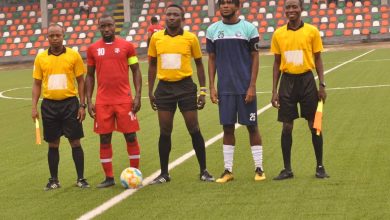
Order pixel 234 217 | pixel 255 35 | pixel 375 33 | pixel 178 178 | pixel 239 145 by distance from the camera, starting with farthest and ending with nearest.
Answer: pixel 375 33 → pixel 239 145 → pixel 178 178 → pixel 255 35 → pixel 234 217

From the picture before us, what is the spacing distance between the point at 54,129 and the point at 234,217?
2708mm

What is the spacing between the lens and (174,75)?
9148 millimetres

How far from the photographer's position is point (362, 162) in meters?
10.0

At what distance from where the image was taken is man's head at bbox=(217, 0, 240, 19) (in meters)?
8.81

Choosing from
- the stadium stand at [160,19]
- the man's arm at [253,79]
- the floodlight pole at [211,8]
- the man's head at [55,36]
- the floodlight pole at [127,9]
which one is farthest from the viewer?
the floodlight pole at [127,9]

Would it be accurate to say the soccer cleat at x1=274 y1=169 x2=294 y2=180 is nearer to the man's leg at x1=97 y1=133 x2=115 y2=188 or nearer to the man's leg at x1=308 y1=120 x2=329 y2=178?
the man's leg at x1=308 y1=120 x2=329 y2=178

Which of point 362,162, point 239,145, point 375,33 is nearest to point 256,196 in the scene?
point 362,162

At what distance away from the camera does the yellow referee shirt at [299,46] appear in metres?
8.95

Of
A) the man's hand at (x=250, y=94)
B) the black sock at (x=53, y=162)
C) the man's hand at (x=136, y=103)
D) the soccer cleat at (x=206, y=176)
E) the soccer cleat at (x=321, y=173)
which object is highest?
the man's hand at (x=250, y=94)

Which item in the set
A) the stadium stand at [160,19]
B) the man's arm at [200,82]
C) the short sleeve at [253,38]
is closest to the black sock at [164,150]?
the man's arm at [200,82]

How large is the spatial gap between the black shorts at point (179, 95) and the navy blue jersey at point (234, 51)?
0.38 metres

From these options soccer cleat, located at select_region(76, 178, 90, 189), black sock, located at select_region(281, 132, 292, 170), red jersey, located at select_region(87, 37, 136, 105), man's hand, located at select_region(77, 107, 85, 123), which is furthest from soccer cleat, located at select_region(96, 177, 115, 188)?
black sock, located at select_region(281, 132, 292, 170)

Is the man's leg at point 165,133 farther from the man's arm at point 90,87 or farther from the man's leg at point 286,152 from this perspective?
the man's leg at point 286,152

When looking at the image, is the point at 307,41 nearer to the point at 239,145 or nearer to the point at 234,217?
the point at 234,217
